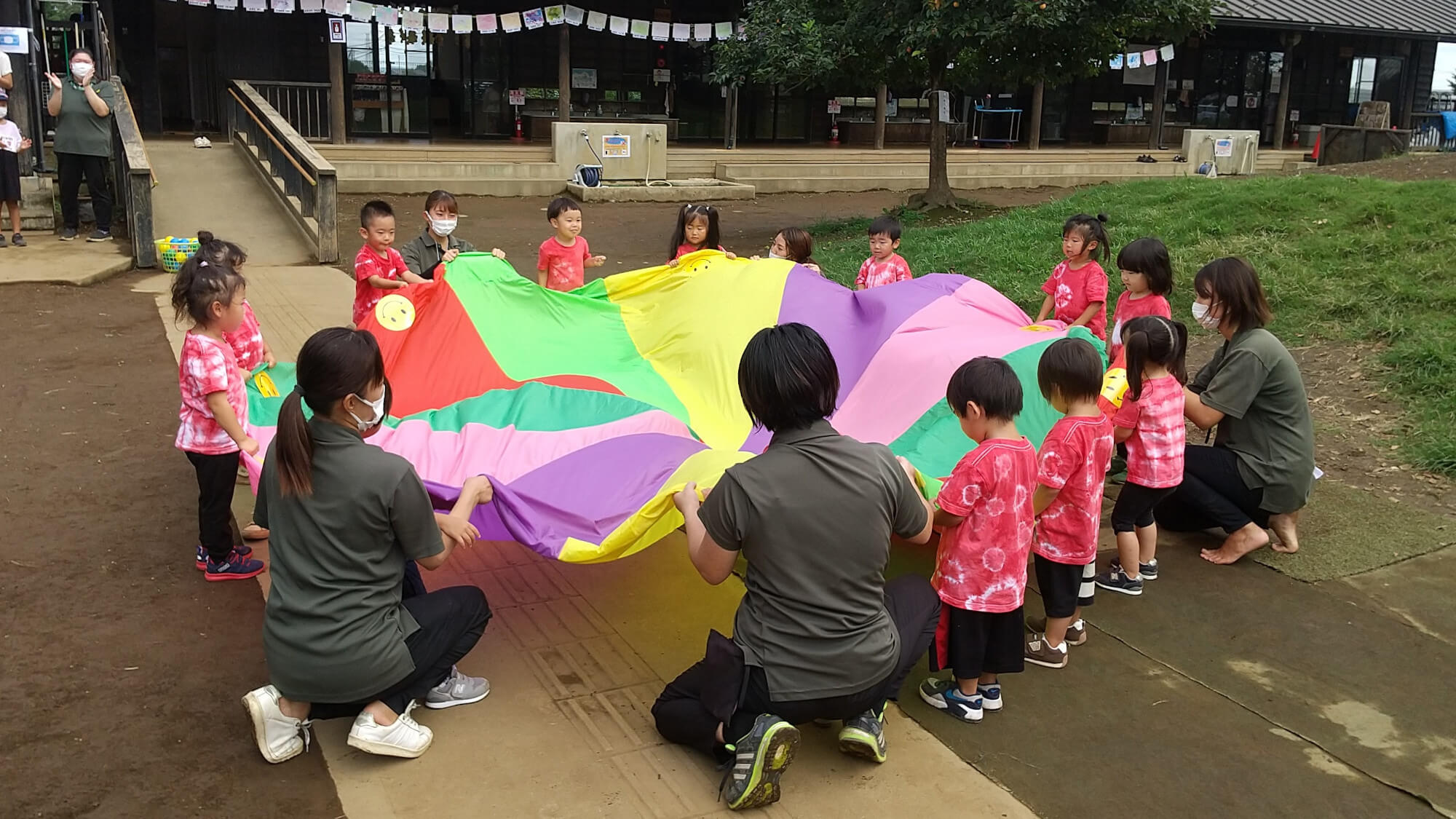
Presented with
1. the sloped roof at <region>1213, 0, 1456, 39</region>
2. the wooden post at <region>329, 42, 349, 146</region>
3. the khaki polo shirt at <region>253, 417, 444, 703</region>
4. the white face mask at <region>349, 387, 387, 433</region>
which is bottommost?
the khaki polo shirt at <region>253, 417, 444, 703</region>

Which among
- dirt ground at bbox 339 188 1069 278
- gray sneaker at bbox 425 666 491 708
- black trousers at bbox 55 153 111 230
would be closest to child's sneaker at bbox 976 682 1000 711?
gray sneaker at bbox 425 666 491 708

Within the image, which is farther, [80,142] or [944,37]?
[944,37]

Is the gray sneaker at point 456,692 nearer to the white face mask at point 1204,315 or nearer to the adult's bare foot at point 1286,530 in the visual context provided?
the white face mask at point 1204,315

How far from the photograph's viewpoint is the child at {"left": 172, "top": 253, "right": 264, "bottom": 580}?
161 inches

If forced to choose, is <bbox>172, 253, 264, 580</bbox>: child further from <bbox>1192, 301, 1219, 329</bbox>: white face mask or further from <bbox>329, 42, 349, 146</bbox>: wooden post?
<bbox>329, 42, 349, 146</bbox>: wooden post

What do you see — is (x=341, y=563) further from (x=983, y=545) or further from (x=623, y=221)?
(x=623, y=221)

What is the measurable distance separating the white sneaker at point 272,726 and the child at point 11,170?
30.2 feet

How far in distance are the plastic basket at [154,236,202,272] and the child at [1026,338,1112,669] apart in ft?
28.7

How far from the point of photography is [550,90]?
21156 millimetres

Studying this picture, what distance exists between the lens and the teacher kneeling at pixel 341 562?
296cm

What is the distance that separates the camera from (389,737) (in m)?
3.16

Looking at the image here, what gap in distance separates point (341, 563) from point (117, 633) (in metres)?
1.45

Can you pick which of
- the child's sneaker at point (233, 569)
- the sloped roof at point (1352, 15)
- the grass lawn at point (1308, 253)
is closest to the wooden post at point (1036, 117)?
the sloped roof at point (1352, 15)

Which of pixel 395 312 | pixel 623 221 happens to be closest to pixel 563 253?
pixel 395 312
